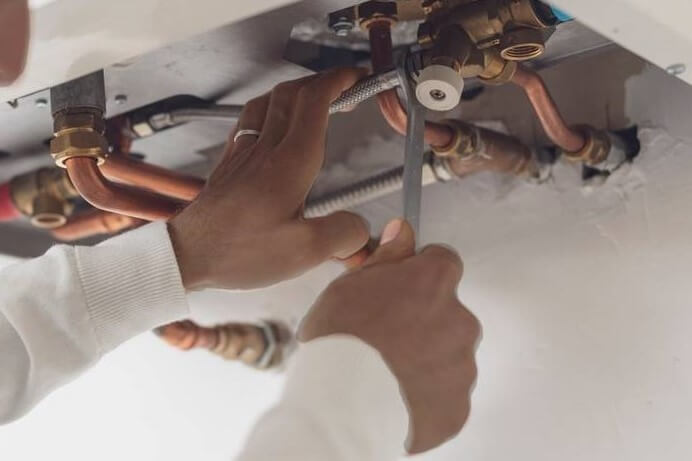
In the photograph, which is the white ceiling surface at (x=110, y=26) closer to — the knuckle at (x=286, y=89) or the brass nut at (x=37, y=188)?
the knuckle at (x=286, y=89)

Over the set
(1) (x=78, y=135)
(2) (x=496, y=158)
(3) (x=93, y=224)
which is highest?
(1) (x=78, y=135)

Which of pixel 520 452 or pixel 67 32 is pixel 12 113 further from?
pixel 520 452

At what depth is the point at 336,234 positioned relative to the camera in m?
0.56

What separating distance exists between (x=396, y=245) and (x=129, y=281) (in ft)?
0.48

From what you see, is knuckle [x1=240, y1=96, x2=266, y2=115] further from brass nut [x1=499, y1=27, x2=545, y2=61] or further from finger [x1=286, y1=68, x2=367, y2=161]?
brass nut [x1=499, y1=27, x2=545, y2=61]

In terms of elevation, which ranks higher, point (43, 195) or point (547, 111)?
point (547, 111)

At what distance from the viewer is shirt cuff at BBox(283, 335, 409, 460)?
48cm

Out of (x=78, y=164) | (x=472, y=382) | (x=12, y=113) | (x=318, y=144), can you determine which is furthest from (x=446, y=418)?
(x=12, y=113)

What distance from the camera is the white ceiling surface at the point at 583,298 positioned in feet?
2.26

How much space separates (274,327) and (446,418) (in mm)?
426

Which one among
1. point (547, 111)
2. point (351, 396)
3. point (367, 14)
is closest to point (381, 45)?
point (367, 14)

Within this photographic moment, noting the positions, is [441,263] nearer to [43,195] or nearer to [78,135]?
[78,135]

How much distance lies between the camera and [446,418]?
1.76 feet

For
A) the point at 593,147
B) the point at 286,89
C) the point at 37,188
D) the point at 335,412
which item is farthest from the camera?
the point at 37,188
